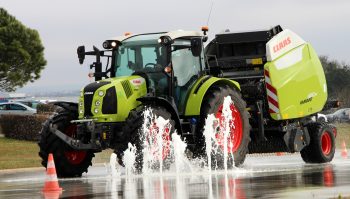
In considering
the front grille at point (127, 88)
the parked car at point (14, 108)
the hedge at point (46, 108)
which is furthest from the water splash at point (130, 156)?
the parked car at point (14, 108)

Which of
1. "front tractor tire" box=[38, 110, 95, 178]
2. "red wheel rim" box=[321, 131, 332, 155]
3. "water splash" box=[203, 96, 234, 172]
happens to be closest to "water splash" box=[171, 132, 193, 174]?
"water splash" box=[203, 96, 234, 172]

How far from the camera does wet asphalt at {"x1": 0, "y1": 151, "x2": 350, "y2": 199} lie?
595 inches

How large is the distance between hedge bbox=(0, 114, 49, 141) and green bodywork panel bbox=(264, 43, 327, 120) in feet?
63.6

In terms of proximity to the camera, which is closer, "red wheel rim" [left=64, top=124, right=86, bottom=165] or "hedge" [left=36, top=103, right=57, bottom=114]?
"red wheel rim" [left=64, top=124, right=86, bottom=165]

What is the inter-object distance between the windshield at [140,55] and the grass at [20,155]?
746 centimetres

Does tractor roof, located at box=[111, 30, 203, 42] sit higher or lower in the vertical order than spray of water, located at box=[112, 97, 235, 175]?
higher

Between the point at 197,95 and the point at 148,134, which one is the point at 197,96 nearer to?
the point at 197,95

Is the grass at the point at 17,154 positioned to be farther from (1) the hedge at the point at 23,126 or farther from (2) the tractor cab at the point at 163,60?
(2) the tractor cab at the point at 163,60

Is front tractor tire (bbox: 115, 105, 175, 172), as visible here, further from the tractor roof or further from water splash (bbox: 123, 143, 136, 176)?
the tractor roof

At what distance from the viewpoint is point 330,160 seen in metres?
24.4

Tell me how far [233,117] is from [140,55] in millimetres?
2530

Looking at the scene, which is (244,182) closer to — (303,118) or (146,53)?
(146,53)

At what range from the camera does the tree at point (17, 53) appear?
2682 inches

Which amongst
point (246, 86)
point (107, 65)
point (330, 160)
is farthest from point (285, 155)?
point (107, 65)
